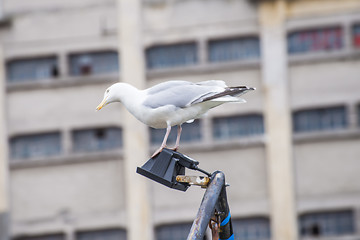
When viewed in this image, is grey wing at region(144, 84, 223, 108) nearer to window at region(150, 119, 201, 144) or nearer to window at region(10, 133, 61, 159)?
window at region(150, 119, 201, 144)

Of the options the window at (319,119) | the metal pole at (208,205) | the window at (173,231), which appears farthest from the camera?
the window at (173,231)

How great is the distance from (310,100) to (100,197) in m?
5.76

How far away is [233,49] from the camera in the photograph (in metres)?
18.2

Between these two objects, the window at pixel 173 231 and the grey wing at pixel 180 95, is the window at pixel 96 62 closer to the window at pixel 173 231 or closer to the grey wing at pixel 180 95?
the window at pixel 173 231

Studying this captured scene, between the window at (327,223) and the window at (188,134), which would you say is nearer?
the window at (327,223)

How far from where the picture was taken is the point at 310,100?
17.8 m

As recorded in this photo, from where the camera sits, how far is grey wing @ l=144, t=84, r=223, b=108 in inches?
150

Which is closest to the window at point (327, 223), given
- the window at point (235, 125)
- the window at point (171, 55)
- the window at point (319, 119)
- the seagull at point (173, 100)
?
the window at point (319, 119)

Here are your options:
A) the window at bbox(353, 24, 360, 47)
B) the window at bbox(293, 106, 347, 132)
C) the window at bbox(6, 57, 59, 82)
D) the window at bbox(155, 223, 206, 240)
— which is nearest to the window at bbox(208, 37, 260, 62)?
the window at bbox(293, 106, 347, 132)

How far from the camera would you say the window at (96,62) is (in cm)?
1848

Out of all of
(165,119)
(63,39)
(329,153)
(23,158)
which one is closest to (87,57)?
(63,39)

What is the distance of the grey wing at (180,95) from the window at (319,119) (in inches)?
567

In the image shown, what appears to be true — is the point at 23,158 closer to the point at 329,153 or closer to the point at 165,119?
the point at 329,153

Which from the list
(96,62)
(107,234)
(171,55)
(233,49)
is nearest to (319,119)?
(233,49)
